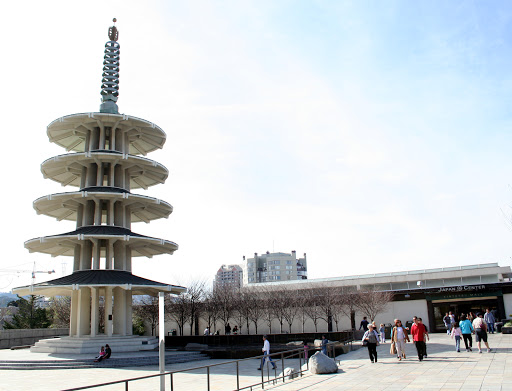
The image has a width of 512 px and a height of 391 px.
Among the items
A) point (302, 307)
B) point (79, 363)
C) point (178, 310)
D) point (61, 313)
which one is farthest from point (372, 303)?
point (61, 313)

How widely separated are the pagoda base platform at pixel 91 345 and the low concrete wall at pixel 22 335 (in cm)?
1067

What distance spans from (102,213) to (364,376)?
24.9 m

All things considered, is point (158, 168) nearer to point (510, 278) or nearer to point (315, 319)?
point (315, 319)

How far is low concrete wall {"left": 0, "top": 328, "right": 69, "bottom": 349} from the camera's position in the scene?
124 feet

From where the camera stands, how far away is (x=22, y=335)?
39.5m

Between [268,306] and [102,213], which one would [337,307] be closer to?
[268,306]

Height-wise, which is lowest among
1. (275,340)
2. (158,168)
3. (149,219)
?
(275,340)

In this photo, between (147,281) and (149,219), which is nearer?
(147,281)

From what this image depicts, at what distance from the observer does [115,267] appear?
32750 mm

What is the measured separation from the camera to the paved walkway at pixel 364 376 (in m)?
13.3

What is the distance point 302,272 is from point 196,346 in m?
126

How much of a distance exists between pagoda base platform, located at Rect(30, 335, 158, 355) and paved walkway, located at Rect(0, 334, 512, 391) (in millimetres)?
4495

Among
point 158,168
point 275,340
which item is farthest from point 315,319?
point 158,168

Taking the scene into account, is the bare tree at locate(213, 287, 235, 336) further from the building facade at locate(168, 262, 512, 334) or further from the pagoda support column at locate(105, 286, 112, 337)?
the pagoda support column at locate(105, 286, 112, 337)
